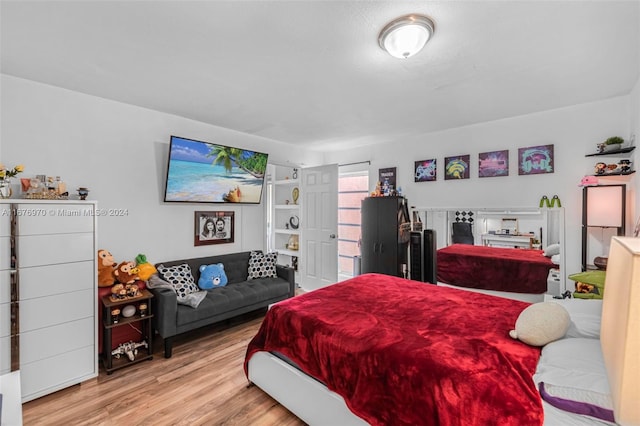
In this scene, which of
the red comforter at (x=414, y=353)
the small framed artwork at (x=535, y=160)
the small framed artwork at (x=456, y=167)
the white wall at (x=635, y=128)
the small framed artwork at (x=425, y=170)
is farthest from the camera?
the small framed artwork at (x=425, y=170)

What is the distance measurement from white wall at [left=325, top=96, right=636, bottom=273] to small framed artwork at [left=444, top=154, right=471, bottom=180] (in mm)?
66

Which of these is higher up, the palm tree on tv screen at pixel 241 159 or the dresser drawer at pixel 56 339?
the palm tree on tv screen at pixel 241 159

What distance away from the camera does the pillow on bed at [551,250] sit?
124 inches

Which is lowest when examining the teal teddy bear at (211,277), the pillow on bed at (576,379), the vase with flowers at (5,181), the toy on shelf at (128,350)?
the toy on shelf at (128,350)

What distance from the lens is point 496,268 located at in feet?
10.9

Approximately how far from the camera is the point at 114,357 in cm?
271

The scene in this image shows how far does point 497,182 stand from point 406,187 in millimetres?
1217

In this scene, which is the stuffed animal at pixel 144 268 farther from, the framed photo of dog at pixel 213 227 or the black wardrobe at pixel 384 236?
the black wardrobe at pixel 384 236

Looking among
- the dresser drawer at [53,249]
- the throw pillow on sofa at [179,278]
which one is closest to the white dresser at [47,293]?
the dresser drawer at [53,249]

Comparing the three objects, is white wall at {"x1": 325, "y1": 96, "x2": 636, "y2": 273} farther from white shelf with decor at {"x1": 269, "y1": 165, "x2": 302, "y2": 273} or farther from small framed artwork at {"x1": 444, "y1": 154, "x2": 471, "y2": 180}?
white shelf with decor at {"x1": 269, "y1": 165, "x2": 302, "y2": 273}

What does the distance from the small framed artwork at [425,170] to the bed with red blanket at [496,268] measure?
41.6 inches

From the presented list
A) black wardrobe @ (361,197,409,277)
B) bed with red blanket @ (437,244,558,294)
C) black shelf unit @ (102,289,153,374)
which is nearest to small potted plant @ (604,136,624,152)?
bed with red blanket @ (437,244,558,294)

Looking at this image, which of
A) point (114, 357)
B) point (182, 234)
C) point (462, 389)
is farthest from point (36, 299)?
point (462, 389)

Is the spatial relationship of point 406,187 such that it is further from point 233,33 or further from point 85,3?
point 85,3
